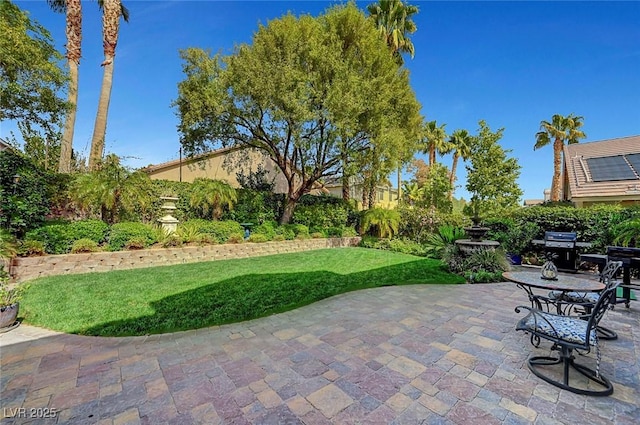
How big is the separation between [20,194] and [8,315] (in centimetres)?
367

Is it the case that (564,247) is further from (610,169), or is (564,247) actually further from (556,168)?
(556,168)

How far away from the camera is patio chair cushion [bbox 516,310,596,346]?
234 centimetres

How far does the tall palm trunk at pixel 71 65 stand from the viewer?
1004cm

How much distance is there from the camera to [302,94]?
9.69 meters

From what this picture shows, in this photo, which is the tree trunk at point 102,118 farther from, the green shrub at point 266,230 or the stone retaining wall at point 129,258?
the green shrub at point 266,230

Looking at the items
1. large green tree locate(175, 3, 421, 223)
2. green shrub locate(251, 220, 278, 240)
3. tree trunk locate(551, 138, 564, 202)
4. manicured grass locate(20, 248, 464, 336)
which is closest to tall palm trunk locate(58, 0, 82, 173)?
large green tree locate(175, 3, 421, 223)

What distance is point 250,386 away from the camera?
2.33m

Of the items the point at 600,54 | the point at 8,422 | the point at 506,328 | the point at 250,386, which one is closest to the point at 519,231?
the point at 600,54

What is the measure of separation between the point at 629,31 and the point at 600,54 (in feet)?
4.31

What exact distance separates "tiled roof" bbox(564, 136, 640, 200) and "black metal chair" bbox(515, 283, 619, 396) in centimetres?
1100

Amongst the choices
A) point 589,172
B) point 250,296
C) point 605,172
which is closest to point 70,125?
point 250,296

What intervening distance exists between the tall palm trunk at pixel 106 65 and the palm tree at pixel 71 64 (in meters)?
0.88

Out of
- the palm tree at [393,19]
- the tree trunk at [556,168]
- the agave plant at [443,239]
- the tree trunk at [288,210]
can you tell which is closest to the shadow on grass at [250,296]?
the agave plant at [443,239]

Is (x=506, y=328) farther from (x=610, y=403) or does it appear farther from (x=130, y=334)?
(x=130, y=334)
